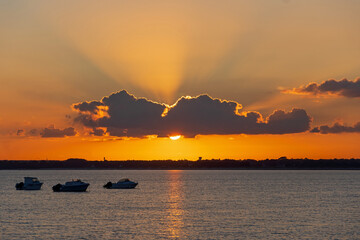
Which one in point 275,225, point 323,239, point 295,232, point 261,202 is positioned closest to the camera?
point 323,239

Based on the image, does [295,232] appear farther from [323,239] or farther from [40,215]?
[40,215]

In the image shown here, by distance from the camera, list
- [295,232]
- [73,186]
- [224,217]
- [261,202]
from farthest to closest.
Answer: [73,186] < [261,202] < [224,217] < [295,232]

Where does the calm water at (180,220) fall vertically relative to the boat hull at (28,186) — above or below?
below

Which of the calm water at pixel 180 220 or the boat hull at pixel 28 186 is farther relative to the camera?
the boat hull at pixel 28 186

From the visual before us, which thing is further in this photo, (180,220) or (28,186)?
(28,186)

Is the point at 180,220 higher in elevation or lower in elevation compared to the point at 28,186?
lower

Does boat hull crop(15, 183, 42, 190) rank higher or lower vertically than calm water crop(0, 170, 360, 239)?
higher

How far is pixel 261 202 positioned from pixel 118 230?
64.0 metres

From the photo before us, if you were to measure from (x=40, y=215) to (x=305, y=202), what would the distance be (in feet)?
227

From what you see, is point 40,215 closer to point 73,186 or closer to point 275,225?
point 275,225

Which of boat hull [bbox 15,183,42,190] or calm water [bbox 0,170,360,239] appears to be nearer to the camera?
calm water [bbox 0,170,360,239]

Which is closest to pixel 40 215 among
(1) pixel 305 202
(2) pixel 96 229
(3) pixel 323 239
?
(2) pixel 96 229

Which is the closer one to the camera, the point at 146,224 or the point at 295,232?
the point at 295,232

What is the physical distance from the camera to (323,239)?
81562 mm
